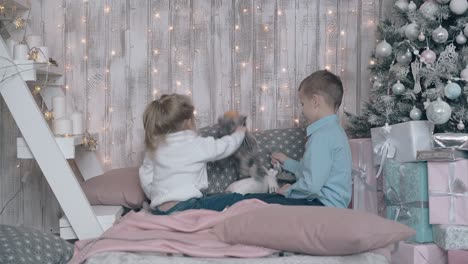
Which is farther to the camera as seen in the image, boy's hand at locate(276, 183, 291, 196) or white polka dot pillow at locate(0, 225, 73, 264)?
boy's hand at locate(276, 183, 291, 196)

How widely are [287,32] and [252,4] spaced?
0.81ft

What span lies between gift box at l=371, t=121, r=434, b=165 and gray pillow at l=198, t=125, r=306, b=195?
1.35ft

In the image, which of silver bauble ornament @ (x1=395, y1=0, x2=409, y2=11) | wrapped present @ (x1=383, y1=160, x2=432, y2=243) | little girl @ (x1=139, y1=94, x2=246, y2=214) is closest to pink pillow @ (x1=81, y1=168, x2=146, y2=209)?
little girl @ (x1=139, y1=94, x2=246, y2=214)

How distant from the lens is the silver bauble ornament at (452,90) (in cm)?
253

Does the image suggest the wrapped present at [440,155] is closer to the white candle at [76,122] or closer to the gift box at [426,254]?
the gift box at [426,254]

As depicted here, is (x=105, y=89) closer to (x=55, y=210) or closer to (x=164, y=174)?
(x=55, y=210)

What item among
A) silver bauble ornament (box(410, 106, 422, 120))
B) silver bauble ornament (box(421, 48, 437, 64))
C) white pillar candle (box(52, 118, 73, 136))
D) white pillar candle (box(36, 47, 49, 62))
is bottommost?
white pillar candle (box(52, 118, 73, 136))

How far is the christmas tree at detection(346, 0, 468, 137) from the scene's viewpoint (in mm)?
2572

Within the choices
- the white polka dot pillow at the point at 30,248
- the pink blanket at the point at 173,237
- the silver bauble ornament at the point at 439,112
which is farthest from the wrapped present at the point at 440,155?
the white polka dot pillow at the point at 30,248

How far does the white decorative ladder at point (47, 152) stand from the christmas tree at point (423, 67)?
4.39ft

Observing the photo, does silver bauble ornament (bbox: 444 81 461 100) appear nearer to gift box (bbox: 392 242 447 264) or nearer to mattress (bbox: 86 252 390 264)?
gift box (bbox: 392 242 447 264)

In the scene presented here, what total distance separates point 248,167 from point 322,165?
42 centimetres

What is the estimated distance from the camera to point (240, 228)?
196cm

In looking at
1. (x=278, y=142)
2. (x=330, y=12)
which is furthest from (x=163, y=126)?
(x=330, y=12)
